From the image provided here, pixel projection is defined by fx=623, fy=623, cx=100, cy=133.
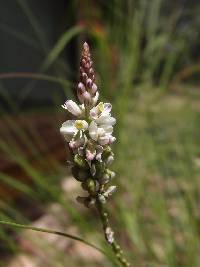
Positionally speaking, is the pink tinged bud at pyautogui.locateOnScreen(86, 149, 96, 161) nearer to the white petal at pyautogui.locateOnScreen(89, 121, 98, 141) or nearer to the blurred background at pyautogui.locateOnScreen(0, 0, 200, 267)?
the white petal at pyautogui.locateOnScreen(89, 121, 98, 141)

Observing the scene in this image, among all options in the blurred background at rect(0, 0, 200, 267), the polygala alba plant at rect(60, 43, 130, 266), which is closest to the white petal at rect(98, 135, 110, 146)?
the polygala alba plant at rect(60, 43, 130, 266)

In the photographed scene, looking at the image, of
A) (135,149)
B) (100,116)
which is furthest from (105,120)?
(135,149)

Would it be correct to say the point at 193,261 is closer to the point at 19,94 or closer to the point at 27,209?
the point at 27,209

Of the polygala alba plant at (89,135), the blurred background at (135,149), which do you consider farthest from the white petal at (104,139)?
the blurred background at (135,149)

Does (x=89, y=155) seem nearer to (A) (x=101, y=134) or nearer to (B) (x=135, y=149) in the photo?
(A) (x=101, y=134)

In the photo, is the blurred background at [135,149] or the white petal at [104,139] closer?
the white petal at [104,139]

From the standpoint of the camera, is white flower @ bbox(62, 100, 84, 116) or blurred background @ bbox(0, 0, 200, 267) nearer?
white flower @ bbox(62, 100, 84, 116)

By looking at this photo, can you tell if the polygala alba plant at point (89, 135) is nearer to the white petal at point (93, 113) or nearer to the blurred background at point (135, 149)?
the white petal at point (93, 113)

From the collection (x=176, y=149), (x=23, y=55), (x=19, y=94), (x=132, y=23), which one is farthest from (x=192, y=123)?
(x=23, y=55)

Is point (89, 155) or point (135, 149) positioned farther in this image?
point (135, 149)
